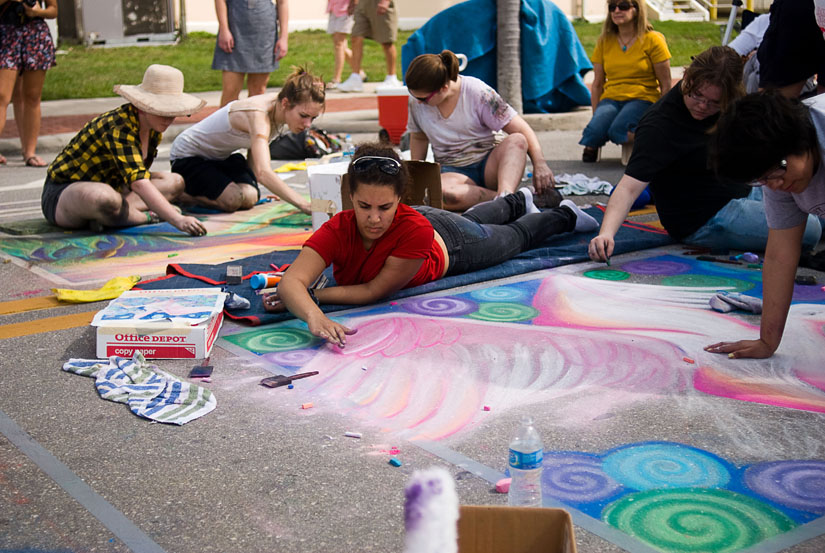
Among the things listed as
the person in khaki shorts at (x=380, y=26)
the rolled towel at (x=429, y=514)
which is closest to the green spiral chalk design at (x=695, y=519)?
the rolled towel at (x=429, y=514)

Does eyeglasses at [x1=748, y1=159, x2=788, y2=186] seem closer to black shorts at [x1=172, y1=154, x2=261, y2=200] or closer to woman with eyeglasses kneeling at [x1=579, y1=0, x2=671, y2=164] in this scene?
black shorts at [x1=172, y1=154, x2=261, y2=200]

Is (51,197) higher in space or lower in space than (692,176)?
lower

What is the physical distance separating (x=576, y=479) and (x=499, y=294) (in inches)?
72.2

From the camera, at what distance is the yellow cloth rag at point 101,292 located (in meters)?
4.23

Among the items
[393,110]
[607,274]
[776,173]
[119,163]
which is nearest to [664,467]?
[776,173]

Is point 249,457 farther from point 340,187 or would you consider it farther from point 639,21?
point 639,21

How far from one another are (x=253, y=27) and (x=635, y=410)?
582 cm

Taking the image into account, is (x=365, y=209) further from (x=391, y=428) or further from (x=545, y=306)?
(x=391, y=428)

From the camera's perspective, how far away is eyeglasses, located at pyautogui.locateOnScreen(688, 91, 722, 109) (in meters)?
4.39

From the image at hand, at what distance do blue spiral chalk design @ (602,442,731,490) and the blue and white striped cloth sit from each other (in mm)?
1302

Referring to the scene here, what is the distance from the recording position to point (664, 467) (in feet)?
8.42

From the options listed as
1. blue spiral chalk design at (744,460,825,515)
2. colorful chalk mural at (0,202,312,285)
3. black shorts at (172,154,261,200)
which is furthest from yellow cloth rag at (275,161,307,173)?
blue spiral chalk design at (744,460,825,515)

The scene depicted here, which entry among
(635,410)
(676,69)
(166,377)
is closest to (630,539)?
(635,410)

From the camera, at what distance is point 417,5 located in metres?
22.6
